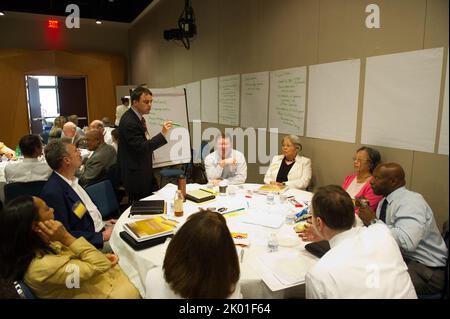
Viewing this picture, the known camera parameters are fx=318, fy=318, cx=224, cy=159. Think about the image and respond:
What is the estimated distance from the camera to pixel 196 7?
559cm

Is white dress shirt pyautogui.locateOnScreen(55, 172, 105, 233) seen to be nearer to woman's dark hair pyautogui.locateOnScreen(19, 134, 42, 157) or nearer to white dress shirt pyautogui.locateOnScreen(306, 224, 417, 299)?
woman's dark hair pyautogui.locateOnScreen(19, 134, 42, 157)

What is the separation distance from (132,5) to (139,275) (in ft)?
24.1

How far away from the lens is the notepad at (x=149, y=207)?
7.46ft

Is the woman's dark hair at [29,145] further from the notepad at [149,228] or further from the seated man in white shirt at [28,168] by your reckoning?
the notepad at [149,228]

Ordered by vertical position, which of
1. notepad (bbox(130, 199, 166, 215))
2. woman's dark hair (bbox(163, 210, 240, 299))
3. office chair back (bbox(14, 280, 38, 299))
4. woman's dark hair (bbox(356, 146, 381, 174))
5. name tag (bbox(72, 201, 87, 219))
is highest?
woman's dark hair (bbox(356, 146, 381, 174))

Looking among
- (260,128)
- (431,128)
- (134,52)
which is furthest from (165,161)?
(134,52)

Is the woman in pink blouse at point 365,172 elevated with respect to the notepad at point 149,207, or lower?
elevated

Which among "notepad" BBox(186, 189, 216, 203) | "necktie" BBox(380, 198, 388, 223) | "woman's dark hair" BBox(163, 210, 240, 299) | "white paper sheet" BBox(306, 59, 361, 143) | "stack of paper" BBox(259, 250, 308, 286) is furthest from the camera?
"white paper sheet" BBox(306, 59, 361, 143)

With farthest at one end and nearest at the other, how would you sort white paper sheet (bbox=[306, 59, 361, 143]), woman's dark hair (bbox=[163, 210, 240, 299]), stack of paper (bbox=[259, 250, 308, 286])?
white paper sheet (bbox=[306, 59, 361, 143]) < stack of paper (bbox=[259, 250, 308, 286]) < woman's dark hair (bbox=[163, 210, 240, 299])

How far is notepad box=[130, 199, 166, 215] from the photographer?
227 cm

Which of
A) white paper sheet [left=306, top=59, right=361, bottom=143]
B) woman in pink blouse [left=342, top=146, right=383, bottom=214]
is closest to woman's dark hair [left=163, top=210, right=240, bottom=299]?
woman in pink blouse [left=342, top=146, right=383, bottom=214]

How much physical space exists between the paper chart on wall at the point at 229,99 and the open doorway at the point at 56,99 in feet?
17.7

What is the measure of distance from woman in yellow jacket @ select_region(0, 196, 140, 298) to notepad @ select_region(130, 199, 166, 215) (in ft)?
2.07

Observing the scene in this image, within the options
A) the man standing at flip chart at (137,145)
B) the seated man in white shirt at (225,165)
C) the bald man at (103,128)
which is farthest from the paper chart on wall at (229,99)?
the bald man at (103,128)
